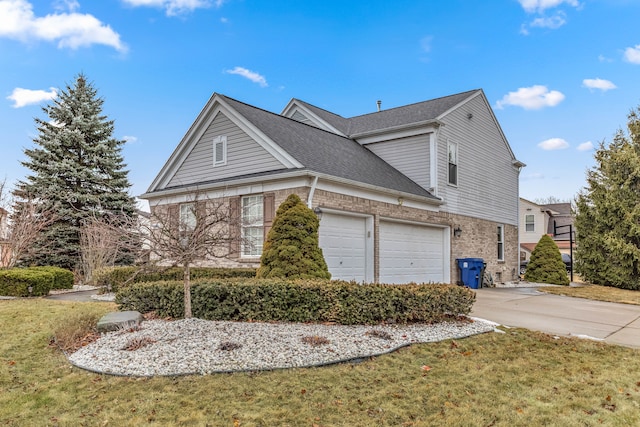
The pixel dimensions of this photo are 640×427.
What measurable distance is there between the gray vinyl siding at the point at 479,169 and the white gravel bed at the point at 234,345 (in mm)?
9235

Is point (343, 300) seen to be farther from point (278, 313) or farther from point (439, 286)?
point (439, 286)

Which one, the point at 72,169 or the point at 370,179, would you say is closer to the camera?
the point at 370,179

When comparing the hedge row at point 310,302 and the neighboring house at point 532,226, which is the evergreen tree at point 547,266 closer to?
the hedge row at point 310,302

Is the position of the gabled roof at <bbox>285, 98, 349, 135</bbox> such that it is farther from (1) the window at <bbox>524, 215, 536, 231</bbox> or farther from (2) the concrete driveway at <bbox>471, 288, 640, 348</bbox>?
(1) the window at <bbox>524, 215, 536, 231</bbox>

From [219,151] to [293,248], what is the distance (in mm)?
5904

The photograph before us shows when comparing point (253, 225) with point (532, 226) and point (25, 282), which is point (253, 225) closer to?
point (25, 282)

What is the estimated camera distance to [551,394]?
184 inches

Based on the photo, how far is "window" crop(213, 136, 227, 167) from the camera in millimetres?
13164

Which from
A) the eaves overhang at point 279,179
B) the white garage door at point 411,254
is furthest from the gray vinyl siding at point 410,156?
the white garage door at point 411,254

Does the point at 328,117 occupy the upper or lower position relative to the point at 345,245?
upper

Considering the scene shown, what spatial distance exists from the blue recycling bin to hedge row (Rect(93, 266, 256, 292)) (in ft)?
27.8

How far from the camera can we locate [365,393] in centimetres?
457

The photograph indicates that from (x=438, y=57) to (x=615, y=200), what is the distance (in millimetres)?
10182

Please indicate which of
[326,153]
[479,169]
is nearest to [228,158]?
[326,153]
